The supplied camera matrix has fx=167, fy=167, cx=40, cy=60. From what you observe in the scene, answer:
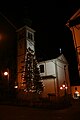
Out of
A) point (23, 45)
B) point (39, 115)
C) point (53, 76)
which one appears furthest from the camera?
point (23, 45)

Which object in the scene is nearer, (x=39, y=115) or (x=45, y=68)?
(x=39, y=115)

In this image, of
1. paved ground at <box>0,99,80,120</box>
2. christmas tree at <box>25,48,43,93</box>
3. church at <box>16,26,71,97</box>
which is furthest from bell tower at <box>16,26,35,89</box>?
paved ground at <box>0,99,80,120</box>

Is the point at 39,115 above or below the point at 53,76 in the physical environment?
below

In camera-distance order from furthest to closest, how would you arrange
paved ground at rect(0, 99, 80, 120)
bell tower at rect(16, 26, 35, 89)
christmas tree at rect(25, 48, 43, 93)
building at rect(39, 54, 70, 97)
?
bell tower at rect(16, 26, 35, 89) → building at rect(39, 54, 70, 97) → christmas tree at rect(25, 48, 43, 93) → paved ground at rect(0, 99, 80, 120)

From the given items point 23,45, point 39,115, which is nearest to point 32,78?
point 23,45

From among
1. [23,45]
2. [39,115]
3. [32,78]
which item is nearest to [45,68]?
[23,45]

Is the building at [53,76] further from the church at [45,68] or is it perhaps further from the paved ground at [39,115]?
the paved ground at [39,115]

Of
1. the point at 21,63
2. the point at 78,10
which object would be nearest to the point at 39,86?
the point at 21,63

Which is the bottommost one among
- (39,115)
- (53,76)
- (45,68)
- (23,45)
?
(39,115)

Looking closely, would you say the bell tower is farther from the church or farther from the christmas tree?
the christmas tree

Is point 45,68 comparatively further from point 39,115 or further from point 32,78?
point 39,115

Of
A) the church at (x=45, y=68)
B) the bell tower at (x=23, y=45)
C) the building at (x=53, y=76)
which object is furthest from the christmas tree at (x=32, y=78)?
the building at (x=53, y=76)

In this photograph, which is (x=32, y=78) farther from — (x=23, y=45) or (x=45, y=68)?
(x=23, y=45)

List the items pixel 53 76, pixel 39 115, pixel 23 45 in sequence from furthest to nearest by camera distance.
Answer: pixel 23 45
pixel 53 76
pixel 39 115
